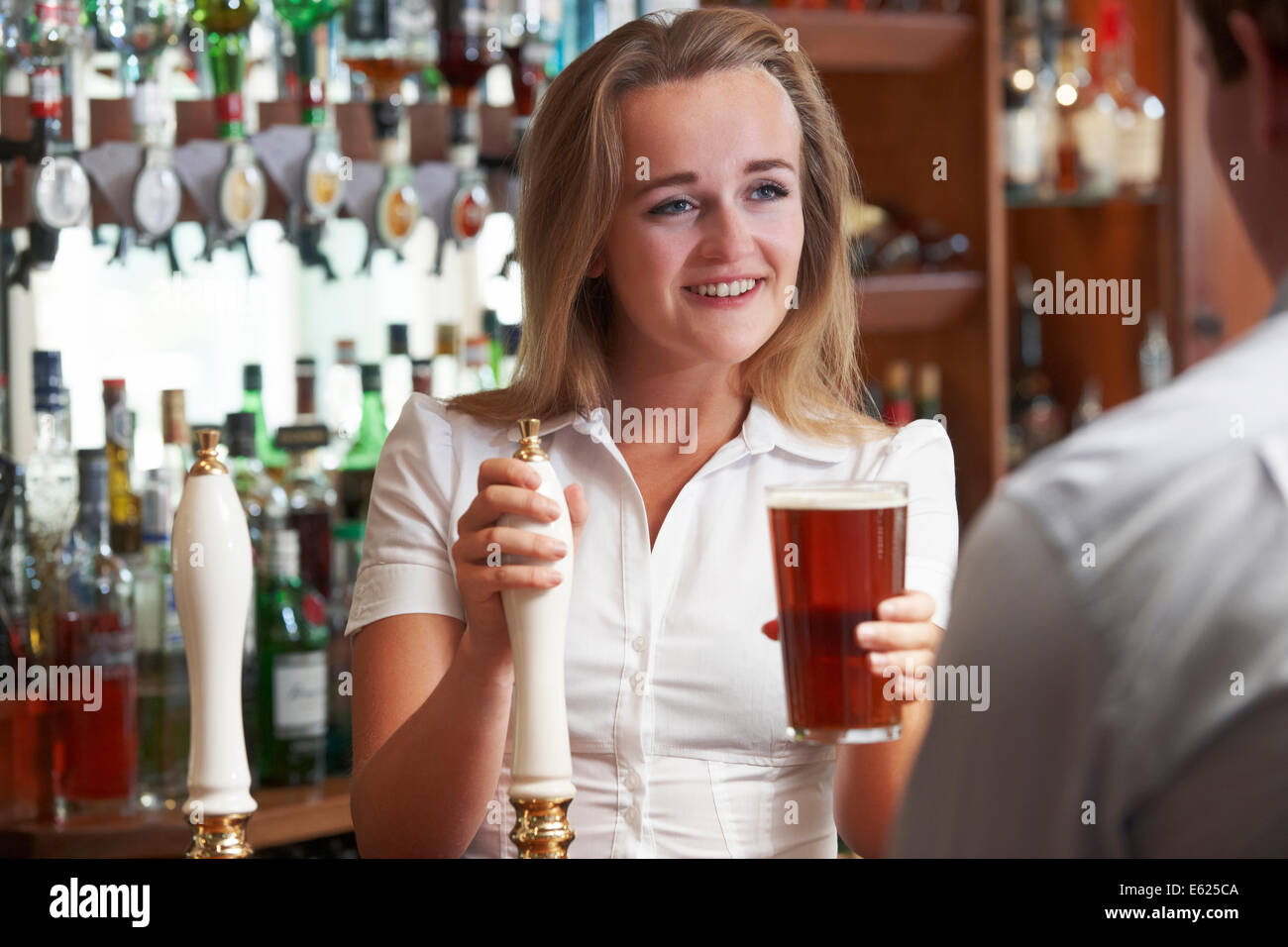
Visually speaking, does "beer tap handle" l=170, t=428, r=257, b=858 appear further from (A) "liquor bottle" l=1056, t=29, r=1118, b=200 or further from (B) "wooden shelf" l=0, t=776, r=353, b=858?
(A) "liquor bottle" l=1056, t=29, r=1118, b=200

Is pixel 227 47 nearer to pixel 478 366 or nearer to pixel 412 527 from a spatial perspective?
pixel 478 366

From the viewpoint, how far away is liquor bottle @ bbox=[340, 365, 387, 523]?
2059mm

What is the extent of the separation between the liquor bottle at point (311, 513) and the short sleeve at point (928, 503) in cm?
86

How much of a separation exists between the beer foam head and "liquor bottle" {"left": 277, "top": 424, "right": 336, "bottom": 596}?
1.16m

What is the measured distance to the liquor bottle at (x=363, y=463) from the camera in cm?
206

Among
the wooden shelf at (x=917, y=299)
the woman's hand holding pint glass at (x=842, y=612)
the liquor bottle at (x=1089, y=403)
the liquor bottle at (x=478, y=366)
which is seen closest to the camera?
the woman's hand holding pint glass at (x=842, y=612)

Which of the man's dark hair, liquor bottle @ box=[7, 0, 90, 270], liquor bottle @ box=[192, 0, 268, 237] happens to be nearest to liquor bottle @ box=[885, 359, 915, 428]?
liquor bottle @ box=[192, 0, 268, 237]

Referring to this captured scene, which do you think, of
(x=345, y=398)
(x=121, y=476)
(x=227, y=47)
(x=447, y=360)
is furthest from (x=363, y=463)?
(x=227, y=47)

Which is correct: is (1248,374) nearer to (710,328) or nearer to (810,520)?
(810,520)

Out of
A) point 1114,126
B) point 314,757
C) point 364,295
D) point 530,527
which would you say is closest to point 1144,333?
point 1114,126

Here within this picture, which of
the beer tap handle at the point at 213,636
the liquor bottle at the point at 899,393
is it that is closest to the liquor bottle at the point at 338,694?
the beer tap handle at the point at 213,636

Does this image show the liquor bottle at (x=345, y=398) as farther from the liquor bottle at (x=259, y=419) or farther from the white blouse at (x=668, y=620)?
the white blouse at (x=668, y=620)

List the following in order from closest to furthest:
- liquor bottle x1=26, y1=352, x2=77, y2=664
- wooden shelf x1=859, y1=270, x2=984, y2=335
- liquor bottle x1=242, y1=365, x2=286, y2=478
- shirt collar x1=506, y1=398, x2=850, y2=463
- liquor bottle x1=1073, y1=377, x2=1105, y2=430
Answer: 1. shirt collar x1=506, y1=398, x2=850, y2=463
2. liquor bottle x1=26, y1=352, x2=77, y2=664
3. liquor bottle x1=242, y1=365, x2=286, y2=478
4. wooden shelf x1=859, y1=270, x2=984, y2=335
5. liquor bottle x1=1073, y1=377, x2=1105, y2=430

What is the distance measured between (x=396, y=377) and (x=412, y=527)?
3.77 ft
